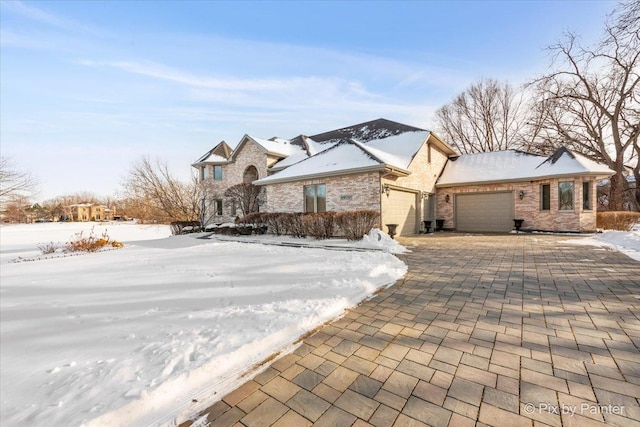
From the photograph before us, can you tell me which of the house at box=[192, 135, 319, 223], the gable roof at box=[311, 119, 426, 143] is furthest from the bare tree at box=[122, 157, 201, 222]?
the gable roof at box=[311, 119, 426, 143]

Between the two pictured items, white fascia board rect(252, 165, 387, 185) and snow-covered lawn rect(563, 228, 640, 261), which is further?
white fascia board rect(252, 165, 387, 185)

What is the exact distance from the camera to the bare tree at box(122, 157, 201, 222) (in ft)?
55.9

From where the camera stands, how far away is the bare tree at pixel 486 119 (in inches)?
926

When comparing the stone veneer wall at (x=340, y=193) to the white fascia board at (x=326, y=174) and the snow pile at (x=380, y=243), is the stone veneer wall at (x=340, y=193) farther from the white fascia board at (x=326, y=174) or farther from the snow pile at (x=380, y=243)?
the snow pile at (x=380, y=243)

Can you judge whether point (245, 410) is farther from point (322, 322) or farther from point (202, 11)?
point (202, 11)

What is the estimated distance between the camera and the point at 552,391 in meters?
1.81

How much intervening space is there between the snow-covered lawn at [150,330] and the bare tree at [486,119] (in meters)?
25.3

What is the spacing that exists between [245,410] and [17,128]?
674 inches

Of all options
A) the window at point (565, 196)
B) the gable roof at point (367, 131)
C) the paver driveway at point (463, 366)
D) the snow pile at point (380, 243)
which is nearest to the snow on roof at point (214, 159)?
the gable roof at point (367, 131)

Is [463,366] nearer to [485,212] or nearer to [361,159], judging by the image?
[361,159]

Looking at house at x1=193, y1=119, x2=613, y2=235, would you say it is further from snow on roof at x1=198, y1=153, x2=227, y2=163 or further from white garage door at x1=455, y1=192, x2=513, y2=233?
snow on roof at x1=198, y1=153, x2=227, y2=163

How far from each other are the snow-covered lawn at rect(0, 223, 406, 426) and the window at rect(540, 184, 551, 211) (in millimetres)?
11439

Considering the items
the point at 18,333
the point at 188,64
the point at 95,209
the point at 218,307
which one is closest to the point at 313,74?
the point at 188,64

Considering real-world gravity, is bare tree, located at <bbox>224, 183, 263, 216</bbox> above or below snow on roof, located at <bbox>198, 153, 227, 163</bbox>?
below
